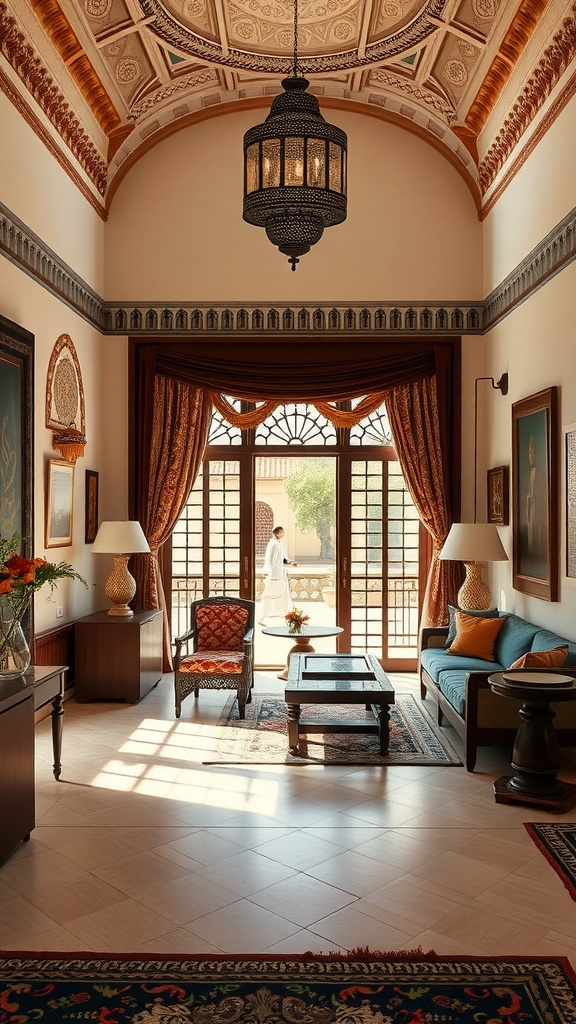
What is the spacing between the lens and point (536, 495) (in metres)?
7.41

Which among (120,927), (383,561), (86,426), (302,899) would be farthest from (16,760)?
(383,561)

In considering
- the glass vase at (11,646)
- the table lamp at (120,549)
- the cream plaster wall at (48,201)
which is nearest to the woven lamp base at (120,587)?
the table lamp at (120,549)

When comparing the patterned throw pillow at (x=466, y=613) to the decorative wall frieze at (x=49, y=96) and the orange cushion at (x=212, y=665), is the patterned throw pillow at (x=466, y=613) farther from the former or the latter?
the decorative wall frieze at (x=49, y=96)

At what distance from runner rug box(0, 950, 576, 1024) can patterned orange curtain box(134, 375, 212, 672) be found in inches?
247

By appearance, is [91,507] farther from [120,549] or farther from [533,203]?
[533,203]

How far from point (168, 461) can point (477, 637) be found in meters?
3.94

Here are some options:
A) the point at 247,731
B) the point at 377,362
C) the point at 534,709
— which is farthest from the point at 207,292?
the point at 534,709

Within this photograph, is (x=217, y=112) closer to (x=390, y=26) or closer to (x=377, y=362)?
(x=390, y=26)

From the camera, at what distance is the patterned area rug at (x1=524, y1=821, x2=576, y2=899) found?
4.33 m

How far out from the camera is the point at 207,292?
9.67m

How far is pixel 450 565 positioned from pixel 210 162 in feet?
17.0

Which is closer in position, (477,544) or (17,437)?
(17,437)

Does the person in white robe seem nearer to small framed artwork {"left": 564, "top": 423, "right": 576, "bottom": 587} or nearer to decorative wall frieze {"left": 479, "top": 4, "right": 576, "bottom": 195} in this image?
decorative wall frieze {"left": 479, "top": 4, "right": 576, "bottom": 195}

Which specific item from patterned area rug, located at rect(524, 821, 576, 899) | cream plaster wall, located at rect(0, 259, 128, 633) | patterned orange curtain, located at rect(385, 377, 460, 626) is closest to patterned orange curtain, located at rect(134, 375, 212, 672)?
cream plaster wall, located at rect(0, 259, 128, 633)
